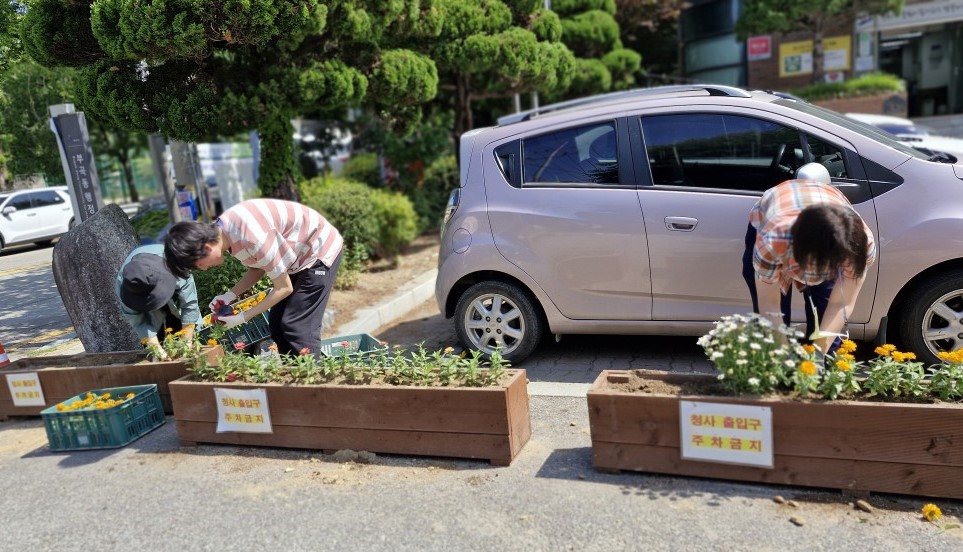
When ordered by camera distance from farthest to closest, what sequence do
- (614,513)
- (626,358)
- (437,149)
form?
(437,149) < (626,358) < (614,513)

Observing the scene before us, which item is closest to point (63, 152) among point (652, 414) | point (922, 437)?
point (652, 414)

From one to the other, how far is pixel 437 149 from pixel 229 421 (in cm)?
895

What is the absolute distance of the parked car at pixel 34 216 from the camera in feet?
53.6

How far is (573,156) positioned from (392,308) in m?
2.96

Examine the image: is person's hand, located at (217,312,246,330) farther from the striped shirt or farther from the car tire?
the car tire

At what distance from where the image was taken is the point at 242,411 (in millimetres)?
4098

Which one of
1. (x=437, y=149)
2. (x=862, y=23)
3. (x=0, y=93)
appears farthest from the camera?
(x=862, y=23)

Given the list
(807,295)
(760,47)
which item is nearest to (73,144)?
(807,295)

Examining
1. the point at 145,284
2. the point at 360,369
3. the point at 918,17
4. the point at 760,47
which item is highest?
the point at 918,17

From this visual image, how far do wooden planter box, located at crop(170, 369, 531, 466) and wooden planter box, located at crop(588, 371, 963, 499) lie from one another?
49 cm

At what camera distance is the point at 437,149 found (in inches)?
492

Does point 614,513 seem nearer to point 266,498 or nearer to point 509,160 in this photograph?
point 266,498

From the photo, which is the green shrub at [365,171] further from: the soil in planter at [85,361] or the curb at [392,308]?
the soil in planter at [85,361]

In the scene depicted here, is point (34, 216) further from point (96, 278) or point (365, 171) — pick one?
point (96, 278)
